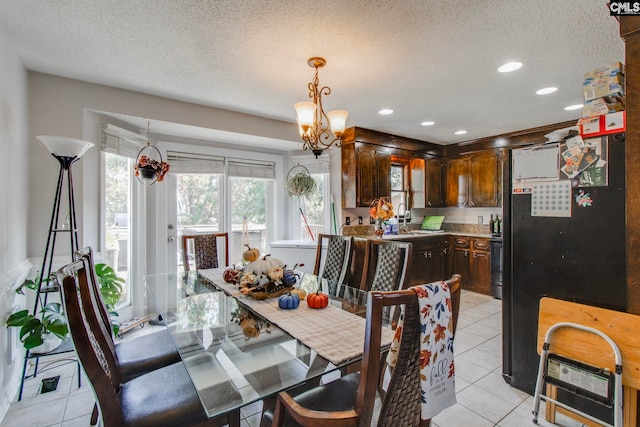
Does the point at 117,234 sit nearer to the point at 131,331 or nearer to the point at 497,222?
the point at 131,331

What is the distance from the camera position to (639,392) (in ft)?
5.28

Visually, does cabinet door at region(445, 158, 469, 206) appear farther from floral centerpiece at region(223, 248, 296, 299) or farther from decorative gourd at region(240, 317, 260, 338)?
decorative gourd at region(240, 317, 260, 338)

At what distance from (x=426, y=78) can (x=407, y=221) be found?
3195 millimetres

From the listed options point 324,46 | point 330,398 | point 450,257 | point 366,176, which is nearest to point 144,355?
point 330,398

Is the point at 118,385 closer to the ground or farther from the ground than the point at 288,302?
closer to the ground

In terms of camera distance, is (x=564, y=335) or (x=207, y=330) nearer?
(x=207, y=330)

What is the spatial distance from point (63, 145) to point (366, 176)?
130 inches

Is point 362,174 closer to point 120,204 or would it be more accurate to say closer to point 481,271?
point 481,271

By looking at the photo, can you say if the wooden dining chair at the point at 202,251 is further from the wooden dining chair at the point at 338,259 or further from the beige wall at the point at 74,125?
the wooden dining chair at the point at 338,259

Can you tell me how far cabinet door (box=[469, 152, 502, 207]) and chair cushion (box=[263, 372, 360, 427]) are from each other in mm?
4354

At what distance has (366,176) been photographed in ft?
14.5

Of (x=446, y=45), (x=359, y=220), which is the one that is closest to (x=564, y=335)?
(x=446, y=45)

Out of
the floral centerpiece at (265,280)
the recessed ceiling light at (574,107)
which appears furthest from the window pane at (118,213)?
the recessed ceiling light at (574,107)

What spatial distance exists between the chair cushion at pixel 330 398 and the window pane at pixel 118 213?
8.95 feet
